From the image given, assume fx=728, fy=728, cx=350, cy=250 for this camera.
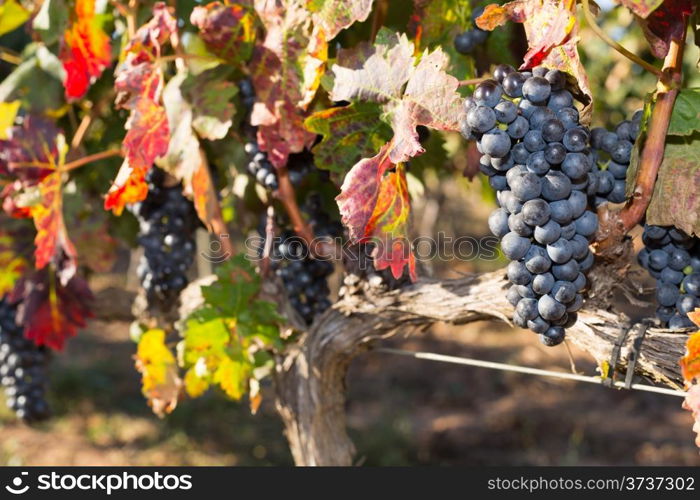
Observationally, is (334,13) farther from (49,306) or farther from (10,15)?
(49,306)

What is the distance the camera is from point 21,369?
234 centimetres

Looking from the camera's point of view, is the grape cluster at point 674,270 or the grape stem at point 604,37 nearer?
the grape stem at point 604,37

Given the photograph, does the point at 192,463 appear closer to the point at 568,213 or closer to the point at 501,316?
the point at 501,316

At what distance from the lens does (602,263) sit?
1220 mm

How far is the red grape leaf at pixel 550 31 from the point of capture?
99 centimetres

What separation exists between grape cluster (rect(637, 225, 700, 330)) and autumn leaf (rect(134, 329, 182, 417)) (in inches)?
47.4

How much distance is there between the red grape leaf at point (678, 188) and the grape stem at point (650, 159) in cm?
2

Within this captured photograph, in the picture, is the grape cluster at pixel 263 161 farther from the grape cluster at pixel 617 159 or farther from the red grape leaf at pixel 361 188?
the grape cluster at pixel 617 159

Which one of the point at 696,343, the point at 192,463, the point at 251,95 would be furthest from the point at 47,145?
the point at 192,463

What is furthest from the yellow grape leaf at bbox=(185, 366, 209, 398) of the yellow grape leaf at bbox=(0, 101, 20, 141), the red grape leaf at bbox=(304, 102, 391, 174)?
the yellow grape leaf at bbox=(0, 101, 20, 141)

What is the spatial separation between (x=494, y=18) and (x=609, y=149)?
12.1 inches

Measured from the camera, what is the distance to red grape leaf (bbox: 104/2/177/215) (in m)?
1.41

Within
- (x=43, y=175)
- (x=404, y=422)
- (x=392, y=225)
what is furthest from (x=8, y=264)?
(x=404, y=422)

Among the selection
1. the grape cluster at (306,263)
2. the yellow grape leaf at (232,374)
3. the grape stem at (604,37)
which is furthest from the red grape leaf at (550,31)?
the yellow grape leaf at (232,374)
